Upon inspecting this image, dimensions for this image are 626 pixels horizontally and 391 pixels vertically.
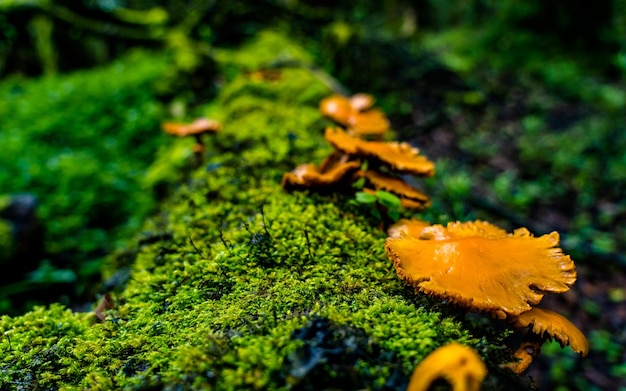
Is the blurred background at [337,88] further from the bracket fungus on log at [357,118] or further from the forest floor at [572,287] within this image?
the bracket fungus on log at [357,118]

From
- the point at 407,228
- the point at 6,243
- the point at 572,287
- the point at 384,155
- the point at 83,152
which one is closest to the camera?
the point at 407,228

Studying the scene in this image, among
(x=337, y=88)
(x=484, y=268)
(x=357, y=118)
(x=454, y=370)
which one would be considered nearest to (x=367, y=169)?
(x=357, y=118)

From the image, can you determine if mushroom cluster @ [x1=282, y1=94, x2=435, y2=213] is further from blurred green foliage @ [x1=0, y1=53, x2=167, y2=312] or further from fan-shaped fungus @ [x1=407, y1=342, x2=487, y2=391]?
blurred green foliage @ [x1=0, y1=53, x2=167, y2=312]

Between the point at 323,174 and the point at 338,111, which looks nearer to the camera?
the point at 323,174

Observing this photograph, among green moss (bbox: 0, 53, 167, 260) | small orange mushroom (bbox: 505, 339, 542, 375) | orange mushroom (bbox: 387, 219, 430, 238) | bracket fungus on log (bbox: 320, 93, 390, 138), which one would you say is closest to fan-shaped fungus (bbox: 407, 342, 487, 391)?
small orange mushroom (bbox: 505, 339, 542, 375)

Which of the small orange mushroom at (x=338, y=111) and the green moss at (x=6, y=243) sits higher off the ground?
the small orange mushroom at (x=338, y=111)

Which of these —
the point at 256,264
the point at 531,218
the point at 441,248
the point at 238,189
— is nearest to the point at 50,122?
the point at 238,189

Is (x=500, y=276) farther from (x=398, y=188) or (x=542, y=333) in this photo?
(x=398, y=188)

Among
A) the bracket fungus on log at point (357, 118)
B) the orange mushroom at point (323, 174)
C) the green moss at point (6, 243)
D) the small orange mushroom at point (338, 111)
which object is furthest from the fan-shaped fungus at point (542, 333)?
the green moss at point (6, 243)
